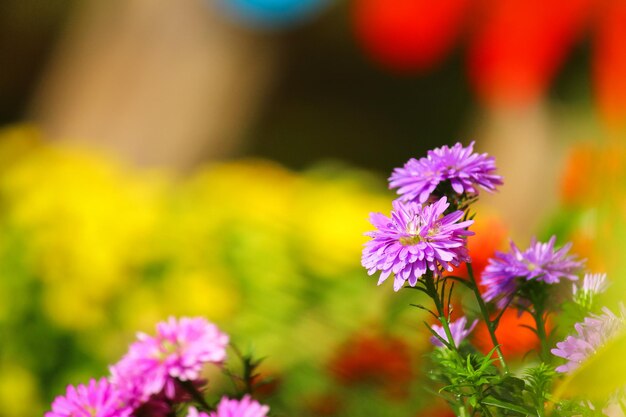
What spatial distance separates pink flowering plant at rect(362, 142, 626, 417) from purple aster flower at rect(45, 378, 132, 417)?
0.22 meters

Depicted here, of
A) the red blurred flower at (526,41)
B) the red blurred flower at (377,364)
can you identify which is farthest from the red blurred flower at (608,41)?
the red blurred flower at (377,364)

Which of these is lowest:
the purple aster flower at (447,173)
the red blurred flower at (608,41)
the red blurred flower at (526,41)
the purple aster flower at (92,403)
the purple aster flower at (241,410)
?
the purple aster flower at (241,410)

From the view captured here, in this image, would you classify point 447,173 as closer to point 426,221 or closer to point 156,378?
point 426,221

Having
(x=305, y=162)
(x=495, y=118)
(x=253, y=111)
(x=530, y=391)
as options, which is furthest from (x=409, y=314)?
(x=305, y=162)

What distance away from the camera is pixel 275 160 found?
5961mm

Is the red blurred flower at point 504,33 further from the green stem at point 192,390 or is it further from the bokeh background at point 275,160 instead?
the green stem at point 192,390

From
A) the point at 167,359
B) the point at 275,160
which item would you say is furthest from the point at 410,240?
the point at 275,160

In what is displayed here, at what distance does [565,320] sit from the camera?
2.44 ft

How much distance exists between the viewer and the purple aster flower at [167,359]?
70 cm

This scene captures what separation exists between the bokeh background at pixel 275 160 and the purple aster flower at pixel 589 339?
0.07m

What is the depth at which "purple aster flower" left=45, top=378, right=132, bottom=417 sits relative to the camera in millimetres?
668

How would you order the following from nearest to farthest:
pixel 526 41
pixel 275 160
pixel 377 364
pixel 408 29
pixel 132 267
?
pixel 377 364, pixel 132 267, pixel 526 41, pixel 408 29, pixel 275 160

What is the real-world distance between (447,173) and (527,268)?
4.0 inches

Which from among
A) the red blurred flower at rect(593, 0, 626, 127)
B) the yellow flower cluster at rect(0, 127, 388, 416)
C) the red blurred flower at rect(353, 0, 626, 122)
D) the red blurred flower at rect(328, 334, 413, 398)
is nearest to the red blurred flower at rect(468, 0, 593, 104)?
the red blurred flower at rect(353, 0, 626, 122)
